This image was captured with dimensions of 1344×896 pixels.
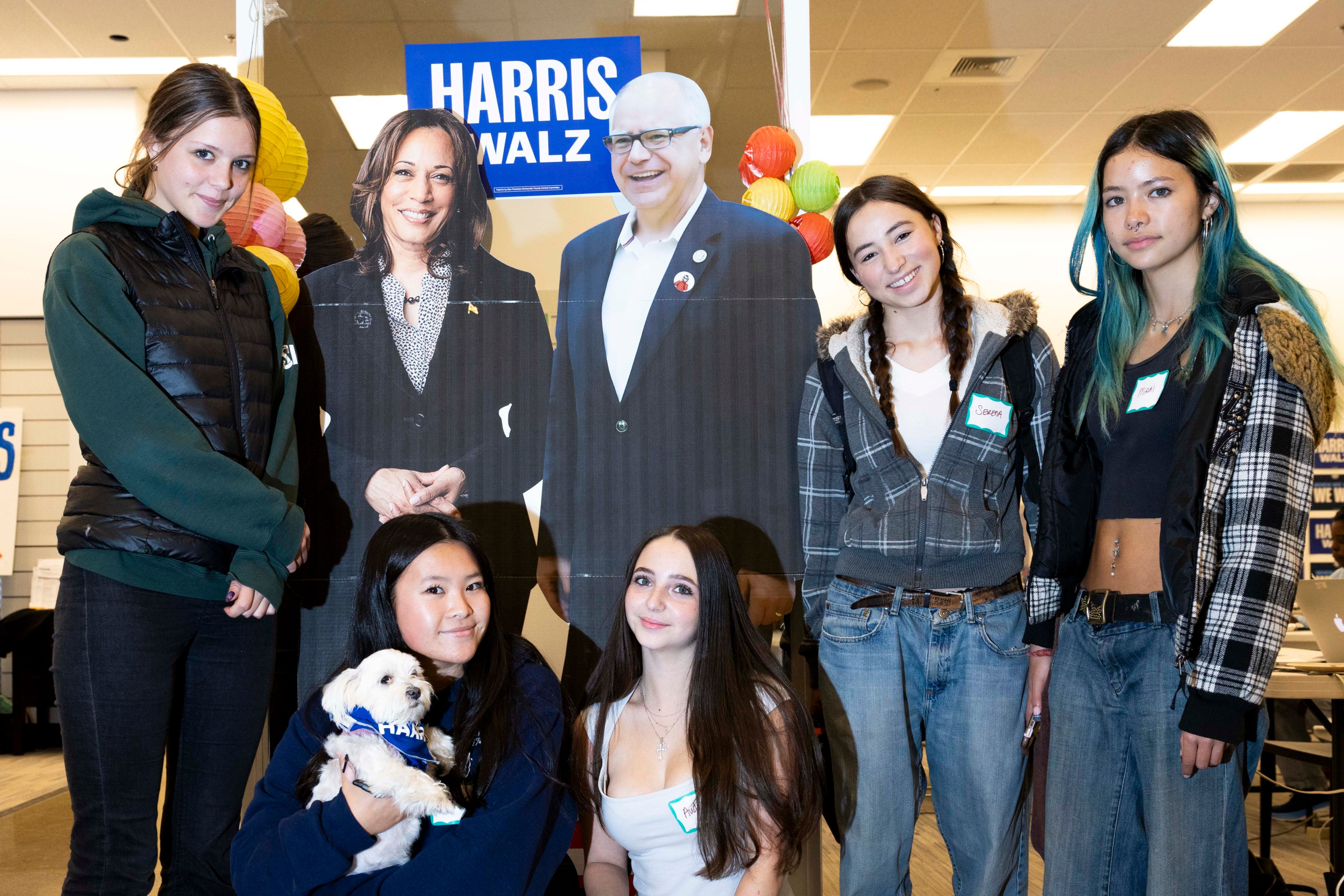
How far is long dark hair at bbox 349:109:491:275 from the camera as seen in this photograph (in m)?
2.70

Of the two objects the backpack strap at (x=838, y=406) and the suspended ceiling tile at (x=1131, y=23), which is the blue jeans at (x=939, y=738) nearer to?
the backpack strap at (x=838, y=406)

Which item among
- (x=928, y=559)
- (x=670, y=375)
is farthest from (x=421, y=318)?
(x=928, y=559)

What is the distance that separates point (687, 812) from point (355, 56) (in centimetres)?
224

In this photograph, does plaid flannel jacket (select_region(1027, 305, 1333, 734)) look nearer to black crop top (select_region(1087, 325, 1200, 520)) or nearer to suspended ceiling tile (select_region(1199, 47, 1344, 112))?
black crop top (select_region(1087, 325, 1200, 520))

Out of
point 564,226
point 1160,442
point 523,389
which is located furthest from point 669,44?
point 1160,442

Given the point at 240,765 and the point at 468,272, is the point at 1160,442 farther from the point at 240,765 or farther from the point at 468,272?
the point at 240,765

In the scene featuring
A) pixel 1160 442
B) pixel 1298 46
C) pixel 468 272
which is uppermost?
pixel 1298 46

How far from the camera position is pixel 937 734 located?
6.76ft

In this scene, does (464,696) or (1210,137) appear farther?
(1210,137)

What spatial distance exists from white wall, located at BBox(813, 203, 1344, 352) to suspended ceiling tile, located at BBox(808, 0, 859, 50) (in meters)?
1.97

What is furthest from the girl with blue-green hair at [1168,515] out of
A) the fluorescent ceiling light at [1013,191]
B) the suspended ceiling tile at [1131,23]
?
the fluorescent ceiling light at [1013,191]

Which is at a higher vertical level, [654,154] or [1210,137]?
[654,154]

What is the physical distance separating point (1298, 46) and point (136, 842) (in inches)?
282

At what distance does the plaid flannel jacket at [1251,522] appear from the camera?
1660 mm
